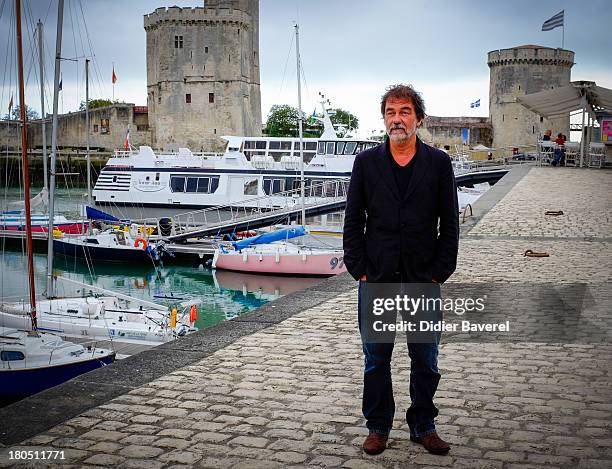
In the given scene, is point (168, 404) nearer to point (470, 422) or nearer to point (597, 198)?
point (470, 422)

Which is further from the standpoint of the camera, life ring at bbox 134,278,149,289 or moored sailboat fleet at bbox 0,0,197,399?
life ring at bbox 134,278,149,289

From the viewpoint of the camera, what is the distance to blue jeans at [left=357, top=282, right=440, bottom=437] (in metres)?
3.67

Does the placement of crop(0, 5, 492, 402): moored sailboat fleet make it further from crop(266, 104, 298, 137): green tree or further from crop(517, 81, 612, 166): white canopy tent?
crop(266, 104, 298, 137): green tree

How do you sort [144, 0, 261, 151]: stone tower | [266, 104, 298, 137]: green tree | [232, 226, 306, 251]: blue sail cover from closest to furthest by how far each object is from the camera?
[232, 226, 306, 251]: blue sail cover
[144, 0, 261, 151]: stone tower
[266, 104, 298, 137]: green tree

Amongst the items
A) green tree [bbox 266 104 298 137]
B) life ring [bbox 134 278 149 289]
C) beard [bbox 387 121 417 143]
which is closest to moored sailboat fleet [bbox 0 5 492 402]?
life ring [bbox 134 278 149 289]

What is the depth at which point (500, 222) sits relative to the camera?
12805 millimetres

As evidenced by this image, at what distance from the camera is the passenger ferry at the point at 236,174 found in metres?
32.5

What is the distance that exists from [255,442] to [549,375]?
2.01 meters

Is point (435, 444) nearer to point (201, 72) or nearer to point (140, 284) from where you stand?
point (140, 284)

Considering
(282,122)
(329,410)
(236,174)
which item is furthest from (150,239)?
(282,122)

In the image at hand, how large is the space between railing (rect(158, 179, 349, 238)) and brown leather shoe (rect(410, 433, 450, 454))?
24.6 meters

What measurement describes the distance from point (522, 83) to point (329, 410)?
183ft

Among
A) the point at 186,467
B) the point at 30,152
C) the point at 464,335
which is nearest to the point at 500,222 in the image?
the point at 464,335

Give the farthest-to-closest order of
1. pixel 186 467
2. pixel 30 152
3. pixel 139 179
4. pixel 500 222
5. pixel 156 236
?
1. pixel 30 152
2. pixel 139 179
3. pixel 156 236
4. pixel 500 222
5. pixel 186 467
